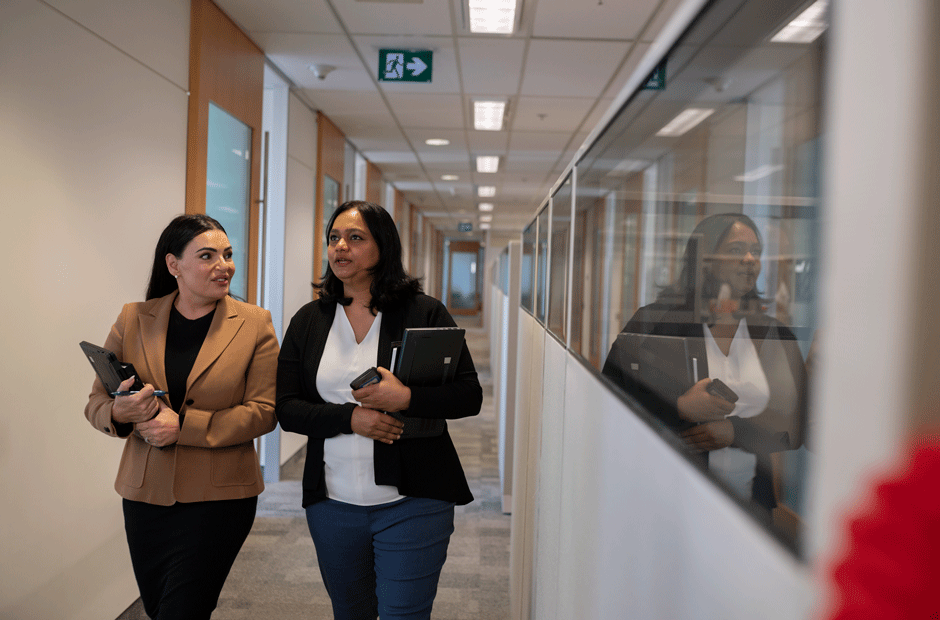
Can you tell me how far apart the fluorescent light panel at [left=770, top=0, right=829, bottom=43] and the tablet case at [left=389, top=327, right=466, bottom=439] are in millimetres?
1484

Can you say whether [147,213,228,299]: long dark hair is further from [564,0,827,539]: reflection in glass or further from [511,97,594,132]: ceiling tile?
[511,97,594,132]: ceiling tile

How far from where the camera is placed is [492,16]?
4074 millimetres

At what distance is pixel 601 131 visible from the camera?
3.68 ft

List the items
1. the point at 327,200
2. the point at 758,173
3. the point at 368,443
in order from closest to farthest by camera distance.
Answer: the point at 758,173 < the point at 368,443 < the point at 327,200

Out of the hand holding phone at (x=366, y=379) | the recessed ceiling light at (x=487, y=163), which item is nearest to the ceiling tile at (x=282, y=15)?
the hand holding phone at (x=366, y=379)

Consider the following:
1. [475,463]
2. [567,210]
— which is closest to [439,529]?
[567,210]

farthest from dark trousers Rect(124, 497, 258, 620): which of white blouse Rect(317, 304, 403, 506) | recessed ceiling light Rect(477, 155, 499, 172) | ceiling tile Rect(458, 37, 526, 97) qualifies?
recessed ceiling light Rect(477, 155, 499, 172)

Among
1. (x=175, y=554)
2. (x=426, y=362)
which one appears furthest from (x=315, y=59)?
(x=175, y=554)

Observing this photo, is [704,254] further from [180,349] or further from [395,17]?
[395,17]

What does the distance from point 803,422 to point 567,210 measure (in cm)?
131

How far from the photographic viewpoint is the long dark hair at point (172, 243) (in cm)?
217

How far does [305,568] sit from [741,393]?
3.61m

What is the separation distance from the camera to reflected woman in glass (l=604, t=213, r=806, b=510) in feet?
1.36

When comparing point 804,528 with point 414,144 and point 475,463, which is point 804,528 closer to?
point 475,463
